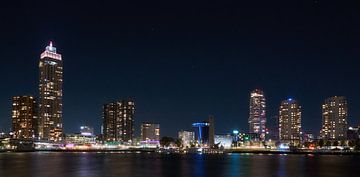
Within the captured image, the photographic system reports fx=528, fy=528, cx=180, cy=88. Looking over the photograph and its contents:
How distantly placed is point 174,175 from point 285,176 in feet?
52.4

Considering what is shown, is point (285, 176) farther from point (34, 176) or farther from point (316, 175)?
point (34, 176)

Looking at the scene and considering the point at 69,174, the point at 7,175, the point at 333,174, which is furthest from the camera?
the point at 333,174

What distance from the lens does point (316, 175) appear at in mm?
78312

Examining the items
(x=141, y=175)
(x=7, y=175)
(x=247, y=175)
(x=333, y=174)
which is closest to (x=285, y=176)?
(x=247, y=175)

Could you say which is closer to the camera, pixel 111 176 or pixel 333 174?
pixel 111 176

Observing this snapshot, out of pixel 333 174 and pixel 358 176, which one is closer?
pixel 358 176

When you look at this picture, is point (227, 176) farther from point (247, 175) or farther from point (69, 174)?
point (69, 174)

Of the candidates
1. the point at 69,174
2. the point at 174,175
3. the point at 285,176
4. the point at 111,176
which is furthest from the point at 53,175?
the point at 285,176

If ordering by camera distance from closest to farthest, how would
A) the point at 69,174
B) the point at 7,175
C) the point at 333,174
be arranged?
the point at 7,175 → the point at 69,174 → the point at 333,174

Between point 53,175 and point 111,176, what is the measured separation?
838cm

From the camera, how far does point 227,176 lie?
76938 millimetres

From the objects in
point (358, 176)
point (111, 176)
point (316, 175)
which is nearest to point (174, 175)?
point (111, 176)

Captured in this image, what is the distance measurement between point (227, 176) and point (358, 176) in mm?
18212

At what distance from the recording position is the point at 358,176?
73.1 meters
